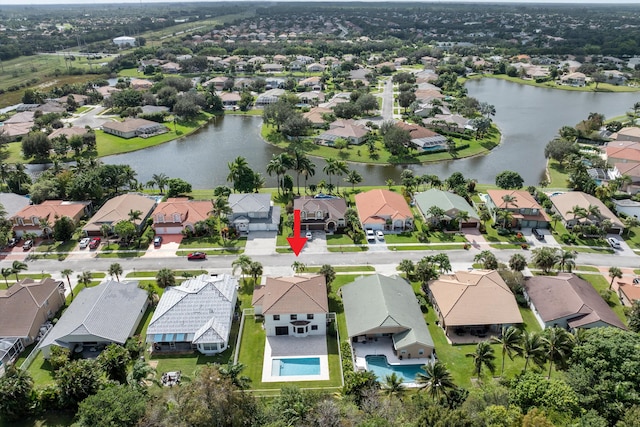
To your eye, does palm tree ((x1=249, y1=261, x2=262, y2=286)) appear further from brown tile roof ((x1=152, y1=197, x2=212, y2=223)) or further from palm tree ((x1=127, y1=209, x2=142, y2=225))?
palm tree ((x1=127, y1=209, x2=142, y2=225))

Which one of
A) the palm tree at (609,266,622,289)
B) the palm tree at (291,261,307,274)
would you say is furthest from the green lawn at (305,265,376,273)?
the palm tree at (609,266,622,289)

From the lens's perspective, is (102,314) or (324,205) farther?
(324,205)

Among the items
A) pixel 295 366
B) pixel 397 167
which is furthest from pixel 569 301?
pixel 397 167

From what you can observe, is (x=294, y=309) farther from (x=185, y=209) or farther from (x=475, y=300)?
(x=185, y=209)

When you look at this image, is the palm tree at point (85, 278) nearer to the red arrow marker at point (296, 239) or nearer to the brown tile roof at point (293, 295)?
the brown tile roof at point (293, 295)

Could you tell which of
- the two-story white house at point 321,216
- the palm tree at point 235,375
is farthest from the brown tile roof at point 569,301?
the palm tree at point 235,375

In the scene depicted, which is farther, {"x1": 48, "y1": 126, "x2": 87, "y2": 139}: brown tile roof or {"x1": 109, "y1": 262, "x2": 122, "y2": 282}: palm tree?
{"x1": 48, "y1": 126, "x2": 87, "y2": 139}: brown tile roof

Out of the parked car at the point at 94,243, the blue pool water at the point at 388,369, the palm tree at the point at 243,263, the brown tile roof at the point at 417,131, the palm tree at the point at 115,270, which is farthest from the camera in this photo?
the brown tile roof at the point at 417,131
